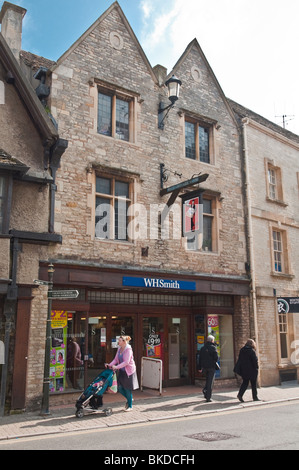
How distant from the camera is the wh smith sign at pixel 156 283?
12659 millimetres

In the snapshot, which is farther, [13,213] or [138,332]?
[138,332]

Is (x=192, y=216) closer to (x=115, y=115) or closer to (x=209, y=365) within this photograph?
(x=115, y=115)

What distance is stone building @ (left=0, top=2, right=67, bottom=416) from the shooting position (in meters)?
10.2

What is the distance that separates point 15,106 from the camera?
11312 millimetres

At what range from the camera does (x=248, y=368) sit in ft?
39.1

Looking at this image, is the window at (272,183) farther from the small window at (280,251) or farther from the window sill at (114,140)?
the window sill at (114,140)

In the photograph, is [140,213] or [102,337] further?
[140,213]

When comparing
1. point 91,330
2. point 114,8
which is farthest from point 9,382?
point 114,8

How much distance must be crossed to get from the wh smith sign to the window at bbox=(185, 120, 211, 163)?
4.68m

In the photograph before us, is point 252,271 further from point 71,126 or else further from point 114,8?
point 114,8

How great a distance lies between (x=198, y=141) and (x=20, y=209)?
7630mm

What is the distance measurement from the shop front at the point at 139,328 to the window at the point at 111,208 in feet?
4.33

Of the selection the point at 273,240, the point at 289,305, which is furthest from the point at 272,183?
the point at 289,305
